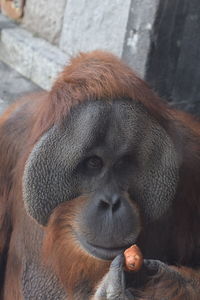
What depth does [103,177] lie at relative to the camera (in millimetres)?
2164

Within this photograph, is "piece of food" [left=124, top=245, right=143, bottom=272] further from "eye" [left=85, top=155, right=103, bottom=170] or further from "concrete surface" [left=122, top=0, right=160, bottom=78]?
"concrete surface" [left=122, top=0, right=160, bottom=78]

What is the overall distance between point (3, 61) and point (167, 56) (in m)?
1.82

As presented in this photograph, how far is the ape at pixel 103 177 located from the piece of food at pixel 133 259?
2 cm

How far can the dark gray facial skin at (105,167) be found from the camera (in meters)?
2.13

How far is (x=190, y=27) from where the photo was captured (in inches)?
126

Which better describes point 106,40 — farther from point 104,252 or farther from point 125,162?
point 104,252

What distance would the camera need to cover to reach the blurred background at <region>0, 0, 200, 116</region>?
3170 millimetres

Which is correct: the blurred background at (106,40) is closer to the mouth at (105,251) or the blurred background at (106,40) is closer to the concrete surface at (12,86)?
the concrete surface at (12,86)

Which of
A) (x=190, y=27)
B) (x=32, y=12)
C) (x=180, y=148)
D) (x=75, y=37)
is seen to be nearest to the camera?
(x=180, y=148)

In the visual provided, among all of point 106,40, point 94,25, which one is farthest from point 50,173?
point 94,25

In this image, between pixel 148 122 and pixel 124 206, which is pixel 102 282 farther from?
pixel 148 122

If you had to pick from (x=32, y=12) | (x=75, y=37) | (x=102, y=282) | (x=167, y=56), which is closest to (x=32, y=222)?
(x=102, y=282)

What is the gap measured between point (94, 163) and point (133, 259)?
0.29 metres

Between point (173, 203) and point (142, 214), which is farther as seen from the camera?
point (173, 203)
